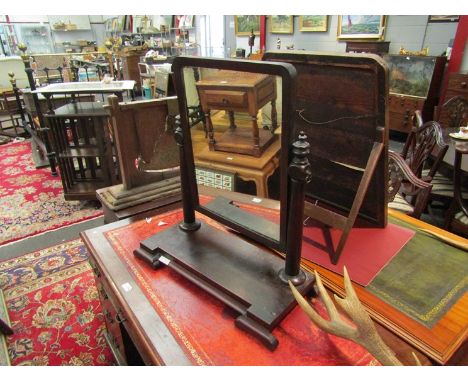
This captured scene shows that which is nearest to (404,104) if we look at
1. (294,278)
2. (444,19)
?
(444,19)

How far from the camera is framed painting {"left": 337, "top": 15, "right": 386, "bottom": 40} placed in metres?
4.18

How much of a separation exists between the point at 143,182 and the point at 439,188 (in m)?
1.92

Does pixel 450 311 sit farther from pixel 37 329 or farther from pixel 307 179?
pixel 37 329

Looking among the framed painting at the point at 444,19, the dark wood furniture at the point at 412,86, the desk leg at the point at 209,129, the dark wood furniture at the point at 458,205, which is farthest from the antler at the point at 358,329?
the framed painting at the point at 444,19

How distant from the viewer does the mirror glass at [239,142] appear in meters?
0.91

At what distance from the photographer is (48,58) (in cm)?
563

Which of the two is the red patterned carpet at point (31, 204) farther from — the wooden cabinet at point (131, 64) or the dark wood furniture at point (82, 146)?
the wooden cabinet at point (131, 64)

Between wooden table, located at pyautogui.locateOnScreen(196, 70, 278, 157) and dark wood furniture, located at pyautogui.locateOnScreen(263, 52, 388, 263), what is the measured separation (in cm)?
11

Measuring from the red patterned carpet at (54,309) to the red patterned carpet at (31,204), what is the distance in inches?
16.8

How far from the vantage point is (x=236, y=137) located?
72.7 inches

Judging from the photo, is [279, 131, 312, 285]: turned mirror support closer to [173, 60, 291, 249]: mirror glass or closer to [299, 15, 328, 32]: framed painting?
[173, 60, 291, 249]: mirror glass

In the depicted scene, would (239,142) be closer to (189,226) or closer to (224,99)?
(224,99)

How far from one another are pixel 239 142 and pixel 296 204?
3.66 ft

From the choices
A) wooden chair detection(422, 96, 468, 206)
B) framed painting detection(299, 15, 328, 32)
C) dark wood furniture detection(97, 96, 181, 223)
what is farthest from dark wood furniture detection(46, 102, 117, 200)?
framed painting detection(299, 15, 328, 32)
